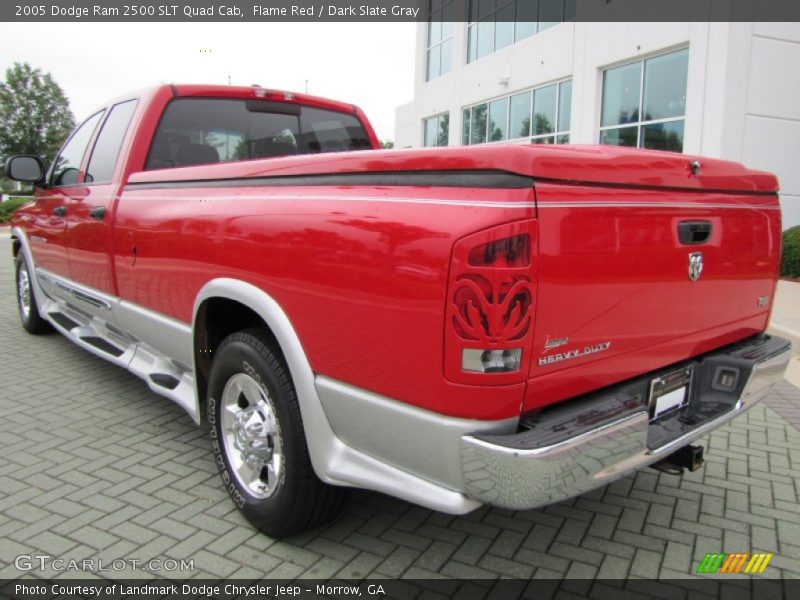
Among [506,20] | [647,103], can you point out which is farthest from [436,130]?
[647,103]

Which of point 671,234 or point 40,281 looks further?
point 40,281

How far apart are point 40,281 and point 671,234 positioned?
5301 millimetres

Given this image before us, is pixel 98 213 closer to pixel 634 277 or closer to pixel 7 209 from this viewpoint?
pixel 634 277

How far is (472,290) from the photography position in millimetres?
1816

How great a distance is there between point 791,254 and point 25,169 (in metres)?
10.4

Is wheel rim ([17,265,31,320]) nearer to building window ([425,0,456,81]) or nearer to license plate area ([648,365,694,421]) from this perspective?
license plate area ([648,365,694,421])

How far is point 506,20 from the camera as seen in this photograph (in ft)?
61.1

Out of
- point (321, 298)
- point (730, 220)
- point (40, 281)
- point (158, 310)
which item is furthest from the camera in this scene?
point (40, 281)

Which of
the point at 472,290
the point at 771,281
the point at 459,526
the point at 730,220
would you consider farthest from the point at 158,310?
the point at 771,281

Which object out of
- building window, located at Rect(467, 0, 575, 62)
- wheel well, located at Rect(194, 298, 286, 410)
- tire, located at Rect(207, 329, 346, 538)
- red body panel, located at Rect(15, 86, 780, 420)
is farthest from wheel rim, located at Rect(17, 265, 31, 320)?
building window, located at Rect(467, 0, 575, 62)

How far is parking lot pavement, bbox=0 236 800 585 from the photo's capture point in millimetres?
2592

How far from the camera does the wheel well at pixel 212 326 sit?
3.02 meters

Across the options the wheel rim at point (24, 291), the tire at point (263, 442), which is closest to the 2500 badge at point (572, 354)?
the tire at point (263, 442)

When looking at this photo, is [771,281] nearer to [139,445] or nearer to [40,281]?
[139,445]
